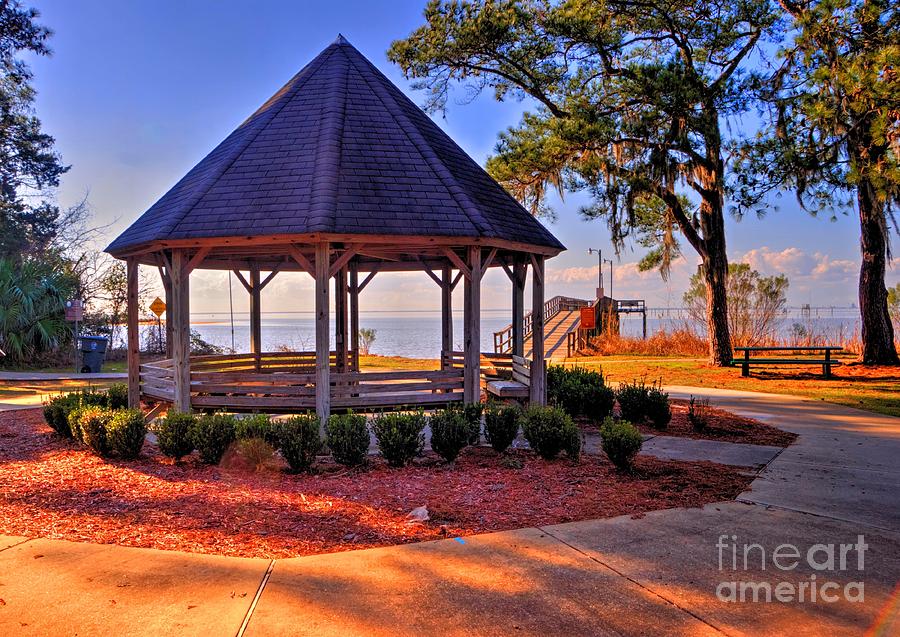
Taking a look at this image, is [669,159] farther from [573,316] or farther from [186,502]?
[573,316]

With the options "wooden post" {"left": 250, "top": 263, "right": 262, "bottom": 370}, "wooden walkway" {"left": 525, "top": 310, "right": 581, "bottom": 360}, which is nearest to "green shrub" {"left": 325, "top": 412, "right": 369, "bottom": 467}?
"wooden post" {"left": 250, "top": 263, "right": 262, "bottom": 370}

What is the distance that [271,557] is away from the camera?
420 centimetres

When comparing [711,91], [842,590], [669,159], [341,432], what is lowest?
[842,590]

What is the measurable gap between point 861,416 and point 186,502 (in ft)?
35.4

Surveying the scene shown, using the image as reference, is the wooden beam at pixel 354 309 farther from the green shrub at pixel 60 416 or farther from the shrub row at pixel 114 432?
the shrub row at pixel 114 432

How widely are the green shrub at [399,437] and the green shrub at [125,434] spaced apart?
9.13ft

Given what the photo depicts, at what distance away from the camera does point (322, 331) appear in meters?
8.27

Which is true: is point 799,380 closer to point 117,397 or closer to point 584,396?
point 584,396

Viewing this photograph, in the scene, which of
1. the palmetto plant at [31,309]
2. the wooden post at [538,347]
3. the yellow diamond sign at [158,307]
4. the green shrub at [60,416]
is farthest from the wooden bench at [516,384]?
the palmetto plant at [31,309]

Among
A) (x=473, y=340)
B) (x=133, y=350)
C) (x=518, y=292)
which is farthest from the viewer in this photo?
(x=518, y=292)

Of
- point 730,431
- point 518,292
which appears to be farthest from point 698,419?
point 518,292

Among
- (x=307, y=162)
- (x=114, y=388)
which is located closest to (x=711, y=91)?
(x=307, y=162)

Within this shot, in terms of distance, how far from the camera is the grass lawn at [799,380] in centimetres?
1302

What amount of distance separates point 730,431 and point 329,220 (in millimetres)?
6507
